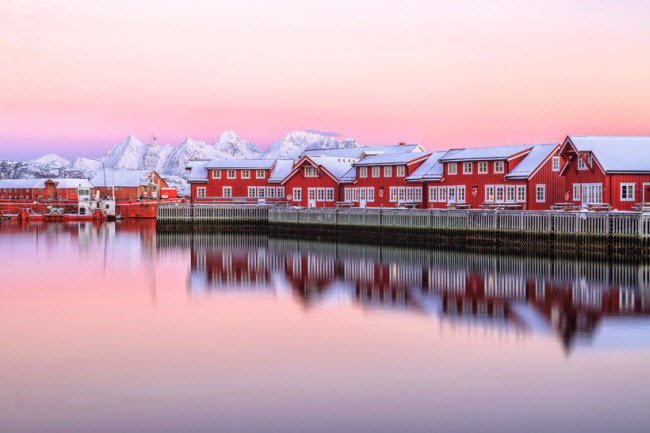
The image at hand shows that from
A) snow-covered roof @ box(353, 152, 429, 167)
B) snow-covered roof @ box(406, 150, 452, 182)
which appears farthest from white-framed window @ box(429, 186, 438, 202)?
snow-covered roof @ box(353, 152, 429, 167)

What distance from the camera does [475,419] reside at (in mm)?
12508

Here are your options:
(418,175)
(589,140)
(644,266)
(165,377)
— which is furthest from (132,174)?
(165,377)

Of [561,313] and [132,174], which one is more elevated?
[132,174]

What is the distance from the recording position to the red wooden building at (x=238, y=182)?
2820 inches

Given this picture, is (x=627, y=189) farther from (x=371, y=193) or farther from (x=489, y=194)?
(x=371, y=193)

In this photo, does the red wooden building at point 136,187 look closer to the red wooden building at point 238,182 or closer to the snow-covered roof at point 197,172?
the snow-covered roof at point 197,172

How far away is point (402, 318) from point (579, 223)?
20895mm

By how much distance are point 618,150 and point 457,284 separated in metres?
19.4

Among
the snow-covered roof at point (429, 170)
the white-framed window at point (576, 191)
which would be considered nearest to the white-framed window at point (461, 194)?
the snow-covered roof at point (429, 170)

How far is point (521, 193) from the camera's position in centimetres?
4647

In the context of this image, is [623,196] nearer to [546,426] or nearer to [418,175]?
[418,175]

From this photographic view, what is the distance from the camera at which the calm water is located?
504 inches

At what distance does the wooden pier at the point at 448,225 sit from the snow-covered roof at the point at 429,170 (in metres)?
3.62

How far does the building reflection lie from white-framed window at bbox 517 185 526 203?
8387 millimetres
